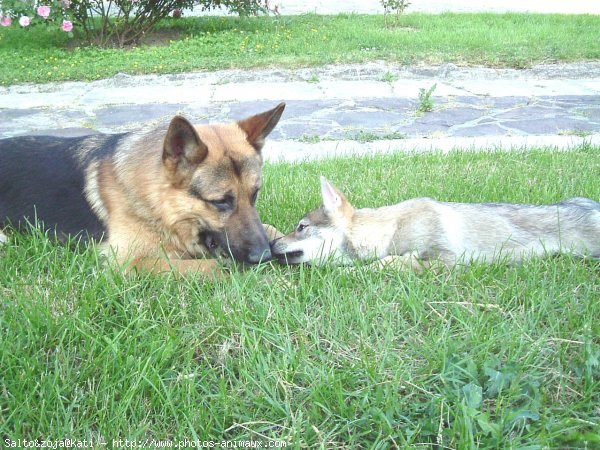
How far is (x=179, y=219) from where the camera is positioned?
3947 millimetres

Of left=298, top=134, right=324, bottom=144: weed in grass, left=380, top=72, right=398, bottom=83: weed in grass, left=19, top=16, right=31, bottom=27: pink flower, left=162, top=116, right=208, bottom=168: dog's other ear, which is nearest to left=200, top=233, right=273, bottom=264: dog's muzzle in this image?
left=162, top=116, right=208, bottom=168: dog's other ear

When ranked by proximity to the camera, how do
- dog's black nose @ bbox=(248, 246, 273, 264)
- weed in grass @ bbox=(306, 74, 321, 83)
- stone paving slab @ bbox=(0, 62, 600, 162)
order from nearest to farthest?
dog's black nose @ bbox=(248, 246, 273, 264) < stone paving slab @ bbox=(0, 62, 600, 162) < weed in grass @ bbox=(306, 74, 321, 83)

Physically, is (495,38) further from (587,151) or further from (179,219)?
(179,219)

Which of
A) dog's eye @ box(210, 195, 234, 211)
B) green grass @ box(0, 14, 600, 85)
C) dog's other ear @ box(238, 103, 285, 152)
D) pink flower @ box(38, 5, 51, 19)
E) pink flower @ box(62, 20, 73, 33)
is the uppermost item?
pink flower @ box(38, 5, 51, 19)

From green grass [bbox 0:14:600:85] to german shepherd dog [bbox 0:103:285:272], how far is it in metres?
7.54

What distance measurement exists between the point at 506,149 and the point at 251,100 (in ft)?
14.3

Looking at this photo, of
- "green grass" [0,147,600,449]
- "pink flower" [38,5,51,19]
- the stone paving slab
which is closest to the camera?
"green grass" [0,147,600,449]

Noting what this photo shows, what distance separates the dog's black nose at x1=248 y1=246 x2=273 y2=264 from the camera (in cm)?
375

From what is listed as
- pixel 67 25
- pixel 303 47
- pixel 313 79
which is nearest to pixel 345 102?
pixel 313 79

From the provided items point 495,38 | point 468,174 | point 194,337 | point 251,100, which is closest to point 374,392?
point 194,337

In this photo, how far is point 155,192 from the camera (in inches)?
155

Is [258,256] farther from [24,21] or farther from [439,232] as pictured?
[24,21]

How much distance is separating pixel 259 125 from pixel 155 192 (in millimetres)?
849

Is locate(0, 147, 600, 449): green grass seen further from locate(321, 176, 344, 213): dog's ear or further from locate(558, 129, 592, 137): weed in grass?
locate(558, 129, 592, 137): weed in grass
